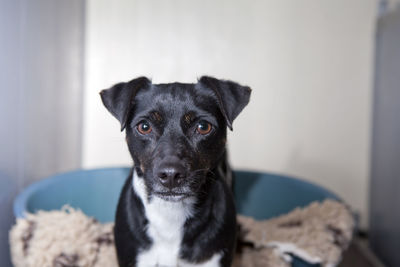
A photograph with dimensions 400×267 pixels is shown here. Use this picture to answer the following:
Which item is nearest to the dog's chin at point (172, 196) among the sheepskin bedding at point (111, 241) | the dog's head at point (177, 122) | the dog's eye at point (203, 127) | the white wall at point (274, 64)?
the dog's head at point (177, 122)

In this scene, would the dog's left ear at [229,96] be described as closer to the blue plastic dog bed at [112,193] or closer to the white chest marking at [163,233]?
the white chest marking at [163,233]

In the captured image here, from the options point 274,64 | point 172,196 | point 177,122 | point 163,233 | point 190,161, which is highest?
point 274,64

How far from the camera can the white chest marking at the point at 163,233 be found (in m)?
1.42

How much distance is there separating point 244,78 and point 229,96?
1.51 metres

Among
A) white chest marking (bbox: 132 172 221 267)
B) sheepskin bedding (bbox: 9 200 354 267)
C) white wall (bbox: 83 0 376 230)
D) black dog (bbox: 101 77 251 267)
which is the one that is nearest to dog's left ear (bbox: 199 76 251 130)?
black dog (bbox: 101 77 251 267)

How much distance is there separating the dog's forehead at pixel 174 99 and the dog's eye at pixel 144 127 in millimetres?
55

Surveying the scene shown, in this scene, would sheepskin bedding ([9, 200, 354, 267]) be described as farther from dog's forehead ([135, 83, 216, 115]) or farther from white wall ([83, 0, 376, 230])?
dog's forehead ([135, 83, 216, 115])

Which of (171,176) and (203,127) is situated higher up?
(203,127)

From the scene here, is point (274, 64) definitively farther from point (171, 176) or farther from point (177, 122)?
point (171, 176)

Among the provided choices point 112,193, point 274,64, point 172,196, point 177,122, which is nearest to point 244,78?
point 274,64

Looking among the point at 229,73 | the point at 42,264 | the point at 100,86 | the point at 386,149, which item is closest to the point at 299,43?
the point at 229,73

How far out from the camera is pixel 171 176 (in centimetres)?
120

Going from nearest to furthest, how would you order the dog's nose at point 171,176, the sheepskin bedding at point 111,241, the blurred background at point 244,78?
the dog's nose at point 171,176
the sheepskin bedding at point 111,241
the blurred background at point 244,78

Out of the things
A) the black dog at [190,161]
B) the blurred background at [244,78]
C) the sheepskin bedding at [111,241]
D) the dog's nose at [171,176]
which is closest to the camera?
the dog's nose at [171,176]
